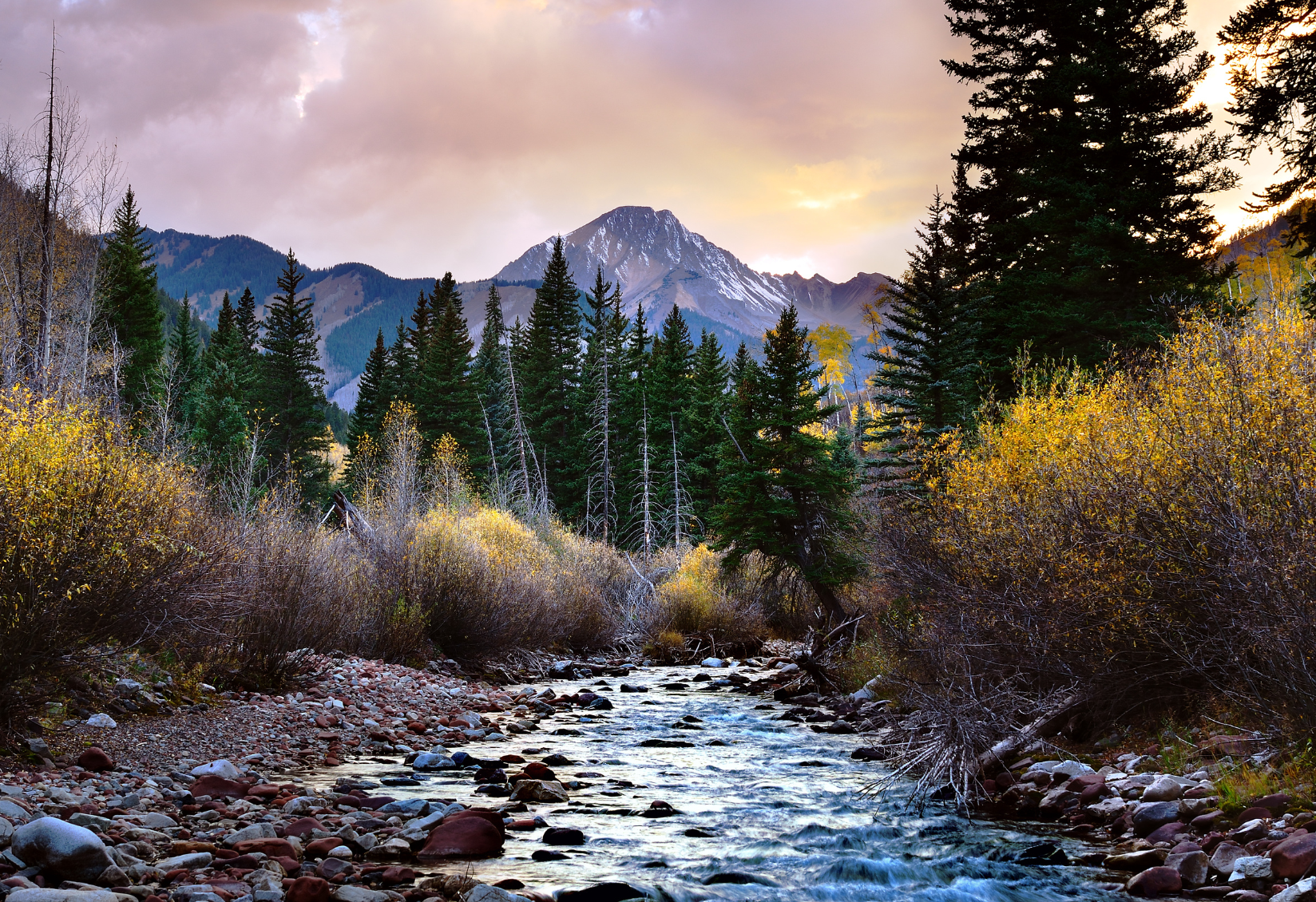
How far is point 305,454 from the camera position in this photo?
50125 mm

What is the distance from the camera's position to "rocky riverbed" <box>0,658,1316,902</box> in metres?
5.12

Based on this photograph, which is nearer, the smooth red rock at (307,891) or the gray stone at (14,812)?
the smooth red rock at (307,891)

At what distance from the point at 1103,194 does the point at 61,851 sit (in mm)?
23358

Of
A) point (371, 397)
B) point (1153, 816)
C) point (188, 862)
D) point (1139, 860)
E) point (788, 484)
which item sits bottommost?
point (1139, 860)

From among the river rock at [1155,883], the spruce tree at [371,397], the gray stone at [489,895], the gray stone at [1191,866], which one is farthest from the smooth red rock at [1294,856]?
the spruce tree at [371,397]

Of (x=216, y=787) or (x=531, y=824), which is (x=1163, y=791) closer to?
(x=531, y=824)

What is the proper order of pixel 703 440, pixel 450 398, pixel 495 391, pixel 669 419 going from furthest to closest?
pixel 495 391, pixel 450 398, pixel 669 419, pixel 703 440

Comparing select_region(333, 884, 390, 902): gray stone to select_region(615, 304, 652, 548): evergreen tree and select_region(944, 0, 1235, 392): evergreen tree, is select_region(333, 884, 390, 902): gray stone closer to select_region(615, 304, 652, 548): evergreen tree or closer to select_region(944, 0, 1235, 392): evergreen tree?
select_region(944, 0, 1235, 392): evergreen tree

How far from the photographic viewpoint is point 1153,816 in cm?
671

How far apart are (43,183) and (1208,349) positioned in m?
29.9

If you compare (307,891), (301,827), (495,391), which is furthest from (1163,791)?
(495,391)

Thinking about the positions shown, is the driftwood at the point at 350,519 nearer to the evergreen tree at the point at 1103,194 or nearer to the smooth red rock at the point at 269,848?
Answer: the smooth red rock at the point at 269,848

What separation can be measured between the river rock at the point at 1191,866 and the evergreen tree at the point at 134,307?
1807 inches

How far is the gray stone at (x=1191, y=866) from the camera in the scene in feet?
18.6
